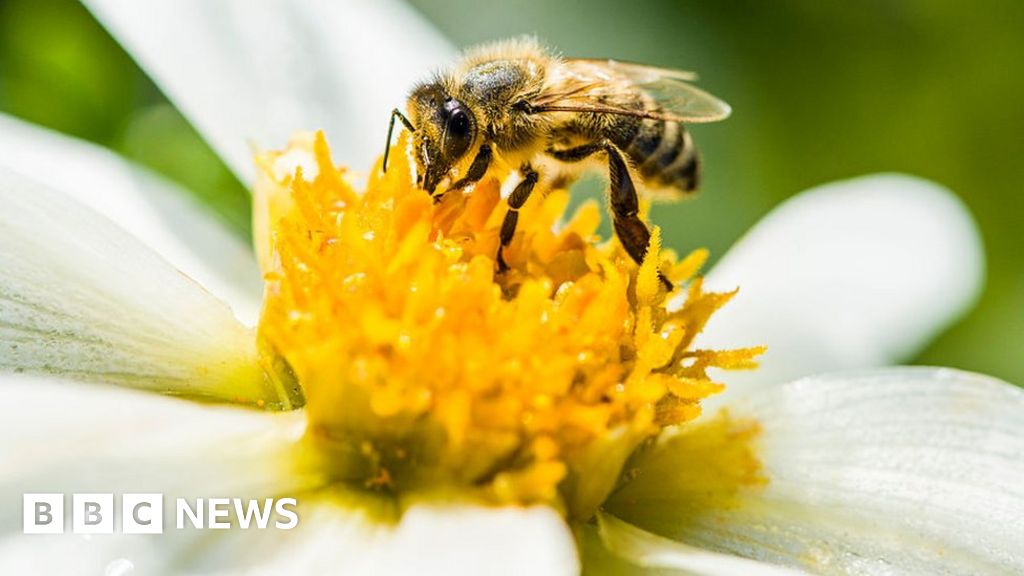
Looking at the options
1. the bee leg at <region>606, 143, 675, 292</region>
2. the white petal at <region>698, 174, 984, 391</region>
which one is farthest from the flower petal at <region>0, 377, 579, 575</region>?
the white petal at <region>698, 174, 984, 391</region>

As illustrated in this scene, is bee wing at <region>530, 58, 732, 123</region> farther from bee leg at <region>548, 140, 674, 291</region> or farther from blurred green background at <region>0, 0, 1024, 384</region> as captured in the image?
blurred green background at <region>0, 0, 1024, 384</region>

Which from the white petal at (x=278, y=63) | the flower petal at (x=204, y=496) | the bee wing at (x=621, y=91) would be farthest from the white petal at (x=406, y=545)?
the white petal at (x=278, y=63)

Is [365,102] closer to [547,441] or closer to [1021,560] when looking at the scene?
[547,441]

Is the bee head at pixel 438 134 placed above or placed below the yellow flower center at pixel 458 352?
above

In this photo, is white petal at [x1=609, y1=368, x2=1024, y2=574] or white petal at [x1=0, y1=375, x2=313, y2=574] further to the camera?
white petal at [x1=609, y1=368, x2=1024, y2=574]

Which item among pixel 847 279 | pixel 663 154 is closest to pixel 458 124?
pixel 663 154

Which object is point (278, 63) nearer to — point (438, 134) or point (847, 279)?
point (438, 134)

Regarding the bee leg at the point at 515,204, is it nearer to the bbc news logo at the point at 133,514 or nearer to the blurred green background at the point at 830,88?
the bbc news logo at the point at 133,514
